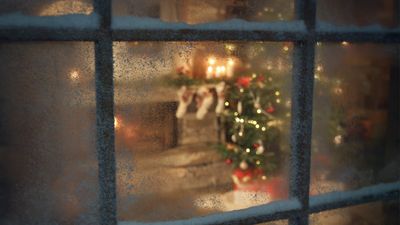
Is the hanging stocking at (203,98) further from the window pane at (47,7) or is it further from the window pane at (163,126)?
the window pane at (47,7)

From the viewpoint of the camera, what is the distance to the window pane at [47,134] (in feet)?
1.96

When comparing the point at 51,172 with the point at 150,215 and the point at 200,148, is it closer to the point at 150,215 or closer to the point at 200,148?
the point at 150,215

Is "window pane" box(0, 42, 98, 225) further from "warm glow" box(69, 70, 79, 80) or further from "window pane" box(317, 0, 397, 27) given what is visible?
"window pane" box(317, 0, 397, 27)

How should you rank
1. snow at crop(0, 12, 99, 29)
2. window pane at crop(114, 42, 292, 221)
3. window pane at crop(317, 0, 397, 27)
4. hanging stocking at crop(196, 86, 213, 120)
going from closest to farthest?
snow at crop(0, 12, 99, 29)
window pane at crop(114, 42, 292, 221)
window pane at crop(317, 0, 397, 27)
hanging stocking at crop(196, 86, 213, 120)

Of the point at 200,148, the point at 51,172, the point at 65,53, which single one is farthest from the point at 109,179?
the point at 200,148

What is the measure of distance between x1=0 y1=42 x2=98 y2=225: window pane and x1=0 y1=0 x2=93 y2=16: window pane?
0.15 feet

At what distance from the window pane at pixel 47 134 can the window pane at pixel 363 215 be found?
0.48 meters

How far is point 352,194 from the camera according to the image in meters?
0.85

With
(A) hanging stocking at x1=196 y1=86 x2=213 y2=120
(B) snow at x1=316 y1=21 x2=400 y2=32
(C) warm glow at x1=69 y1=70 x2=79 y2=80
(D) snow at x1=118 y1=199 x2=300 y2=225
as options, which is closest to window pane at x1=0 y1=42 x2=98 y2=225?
(C) warm glow at x1=69 y1=70 x2=79 y2=80

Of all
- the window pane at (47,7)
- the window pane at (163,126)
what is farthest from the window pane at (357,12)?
the window pane at (47,7)

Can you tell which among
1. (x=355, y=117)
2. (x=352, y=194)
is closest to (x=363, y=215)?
(x=352, y=194)

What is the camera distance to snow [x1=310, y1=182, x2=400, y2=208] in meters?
0.81

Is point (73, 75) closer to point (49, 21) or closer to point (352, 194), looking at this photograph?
point (49, 21)

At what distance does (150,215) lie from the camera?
0.71 metres
